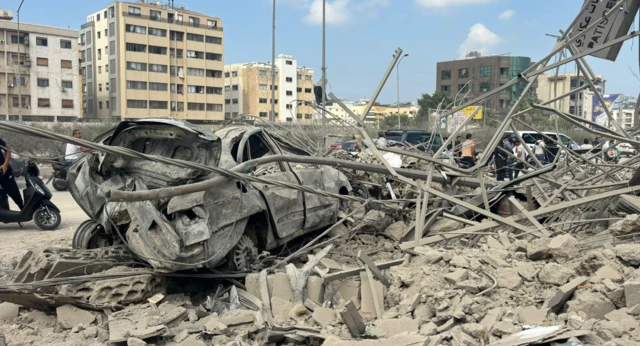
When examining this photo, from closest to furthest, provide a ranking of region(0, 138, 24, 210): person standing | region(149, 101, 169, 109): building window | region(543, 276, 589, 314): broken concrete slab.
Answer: region(543, 276, 589, 314): broken concrete slab
region(0, 138, 24, 210): person standing
region(149, 101, 169, 109): building window

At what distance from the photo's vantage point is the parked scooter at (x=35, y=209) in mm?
8883

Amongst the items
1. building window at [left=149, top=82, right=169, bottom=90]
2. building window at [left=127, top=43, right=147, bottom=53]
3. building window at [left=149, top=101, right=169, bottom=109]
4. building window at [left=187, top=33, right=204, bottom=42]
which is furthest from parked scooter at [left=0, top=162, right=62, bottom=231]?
building window at [left=187, top=33, right=204, bottom=42]

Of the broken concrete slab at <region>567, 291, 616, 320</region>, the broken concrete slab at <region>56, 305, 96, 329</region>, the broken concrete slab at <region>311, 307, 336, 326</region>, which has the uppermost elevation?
the broken concrete slab at <region>567, 291, 616, 320</region>

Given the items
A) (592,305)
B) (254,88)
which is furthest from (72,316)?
(254,88)

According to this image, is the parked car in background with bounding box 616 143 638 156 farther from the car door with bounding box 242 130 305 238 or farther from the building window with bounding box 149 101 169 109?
the building window with bounding box 149 101 169 109

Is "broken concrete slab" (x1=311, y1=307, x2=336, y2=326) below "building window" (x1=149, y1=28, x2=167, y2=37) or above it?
below

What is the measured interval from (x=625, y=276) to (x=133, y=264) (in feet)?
15.5

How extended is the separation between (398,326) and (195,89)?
222 feet

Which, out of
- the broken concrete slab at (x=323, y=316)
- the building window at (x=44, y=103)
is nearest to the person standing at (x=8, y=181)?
the broken concrete slab at (x=323, y=316)

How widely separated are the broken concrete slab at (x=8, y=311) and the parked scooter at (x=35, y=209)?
423 cm

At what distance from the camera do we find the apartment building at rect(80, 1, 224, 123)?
61.9m

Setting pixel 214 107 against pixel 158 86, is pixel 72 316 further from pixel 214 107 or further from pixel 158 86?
pixel 214 107

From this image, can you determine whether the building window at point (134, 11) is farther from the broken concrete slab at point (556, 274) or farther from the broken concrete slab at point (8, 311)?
the broken concrete slab at point (556, 274)

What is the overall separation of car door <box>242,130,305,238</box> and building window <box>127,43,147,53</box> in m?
60.5
